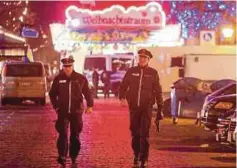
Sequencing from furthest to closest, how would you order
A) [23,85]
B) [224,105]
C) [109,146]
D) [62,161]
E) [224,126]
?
[23,85]
[224,105]
[109,146]
[224,126]
[62,161]

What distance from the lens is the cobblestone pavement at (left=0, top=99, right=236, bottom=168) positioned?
13.8 m

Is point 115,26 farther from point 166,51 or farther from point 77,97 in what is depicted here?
point 77,97

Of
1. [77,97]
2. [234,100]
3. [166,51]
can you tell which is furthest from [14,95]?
[77,97]

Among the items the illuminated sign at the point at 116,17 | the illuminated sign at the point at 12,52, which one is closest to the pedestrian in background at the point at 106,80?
the illuminated sign at the point at 116,17

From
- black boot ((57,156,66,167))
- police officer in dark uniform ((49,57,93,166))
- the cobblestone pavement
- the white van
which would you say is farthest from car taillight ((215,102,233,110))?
the white van

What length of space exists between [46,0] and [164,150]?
36903 millimetres

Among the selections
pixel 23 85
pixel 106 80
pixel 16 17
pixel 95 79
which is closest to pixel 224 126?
pixel 23 85

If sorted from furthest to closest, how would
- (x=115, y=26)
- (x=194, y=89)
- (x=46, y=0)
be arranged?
1. (x=46, y=0)
2. (x=115, y=26)
3. (x=194, y=89)

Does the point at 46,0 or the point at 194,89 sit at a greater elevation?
the point at 46,0

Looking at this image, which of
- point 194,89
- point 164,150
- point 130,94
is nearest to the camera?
point 130,94

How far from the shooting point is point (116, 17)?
39531 mm

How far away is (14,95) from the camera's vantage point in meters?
32.2

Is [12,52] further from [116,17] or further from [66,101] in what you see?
[66,101]

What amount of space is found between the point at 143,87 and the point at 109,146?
140 inches
